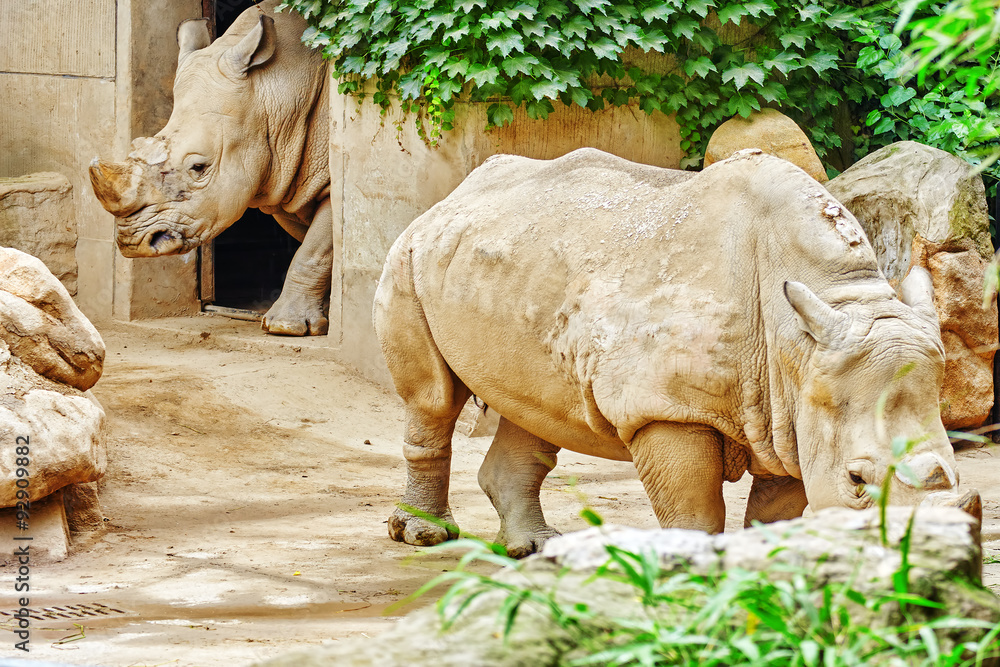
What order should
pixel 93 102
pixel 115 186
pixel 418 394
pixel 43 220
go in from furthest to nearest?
pixel 93 102 → pixel 43 220 → pixel 115 186 → pixel 418 394

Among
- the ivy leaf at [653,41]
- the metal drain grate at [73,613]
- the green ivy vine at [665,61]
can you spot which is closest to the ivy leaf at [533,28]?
the green ivy vine at [665,61]

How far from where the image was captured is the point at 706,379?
4.07m

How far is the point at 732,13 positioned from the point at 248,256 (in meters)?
8.85

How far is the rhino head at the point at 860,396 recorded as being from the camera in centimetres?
358

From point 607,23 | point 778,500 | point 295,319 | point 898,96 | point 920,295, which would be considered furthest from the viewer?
point 295,319

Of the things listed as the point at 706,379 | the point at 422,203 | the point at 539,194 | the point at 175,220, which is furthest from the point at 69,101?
the point at 706,379

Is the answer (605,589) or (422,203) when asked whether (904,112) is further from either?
(605,589)

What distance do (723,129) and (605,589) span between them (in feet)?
18.9

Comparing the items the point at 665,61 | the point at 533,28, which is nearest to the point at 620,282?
the point at 533,28

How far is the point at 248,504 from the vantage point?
6.31 m

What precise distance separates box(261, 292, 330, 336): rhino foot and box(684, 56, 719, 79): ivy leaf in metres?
3.86

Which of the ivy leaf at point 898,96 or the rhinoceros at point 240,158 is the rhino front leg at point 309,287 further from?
the ivy leaf at point 898,96

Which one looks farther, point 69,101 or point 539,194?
point 69,101

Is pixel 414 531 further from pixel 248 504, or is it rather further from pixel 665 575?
pixel 665 575
